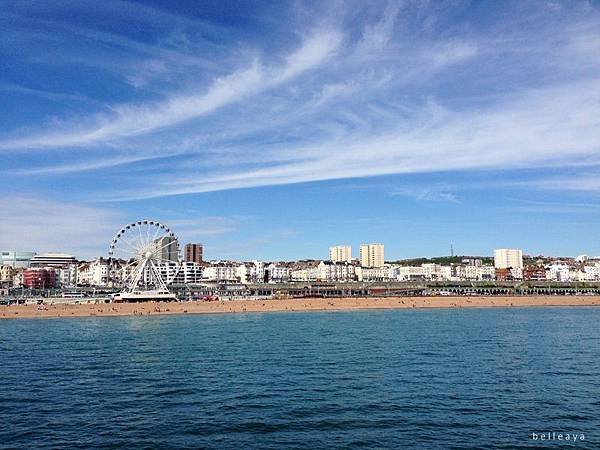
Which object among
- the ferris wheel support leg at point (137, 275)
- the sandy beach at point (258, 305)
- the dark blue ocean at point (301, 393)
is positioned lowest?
the dark blue ocean at point (301, 393)

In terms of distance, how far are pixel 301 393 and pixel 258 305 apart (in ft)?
266

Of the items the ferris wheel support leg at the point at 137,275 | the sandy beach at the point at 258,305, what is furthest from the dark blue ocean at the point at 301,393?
the ferris wheel support leg at the point at 137,275

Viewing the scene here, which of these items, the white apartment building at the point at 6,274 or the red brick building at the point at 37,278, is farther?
the white apartment building at the point at 6,274

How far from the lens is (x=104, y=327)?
68.1 metres

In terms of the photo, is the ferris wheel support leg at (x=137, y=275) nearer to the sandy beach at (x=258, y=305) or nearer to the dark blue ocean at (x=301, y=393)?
the sandy beach at (x=258, y=305)

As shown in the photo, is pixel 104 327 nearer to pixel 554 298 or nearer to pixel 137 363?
pixel 137 363

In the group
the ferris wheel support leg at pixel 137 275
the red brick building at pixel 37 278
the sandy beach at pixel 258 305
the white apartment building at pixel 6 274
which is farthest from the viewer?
the white apartment building at pixel 6 274

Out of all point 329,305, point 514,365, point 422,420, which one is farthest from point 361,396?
point 329,305

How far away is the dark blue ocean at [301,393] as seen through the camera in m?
20.0

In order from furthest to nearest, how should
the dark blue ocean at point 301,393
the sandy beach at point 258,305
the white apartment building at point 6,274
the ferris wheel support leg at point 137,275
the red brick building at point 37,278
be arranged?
the white apartment building at point 6,274, the red brick building at point 37,278, the ferris wheel support leg at point 137,275, the sandy beach at point 258,305, the dark blue ocean at point 301,393

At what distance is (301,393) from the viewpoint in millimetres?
26812

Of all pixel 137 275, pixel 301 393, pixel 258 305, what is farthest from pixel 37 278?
pixel 301 393

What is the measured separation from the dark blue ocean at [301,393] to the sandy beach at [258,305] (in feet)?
139

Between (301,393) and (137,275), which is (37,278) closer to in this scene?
(137,275)
